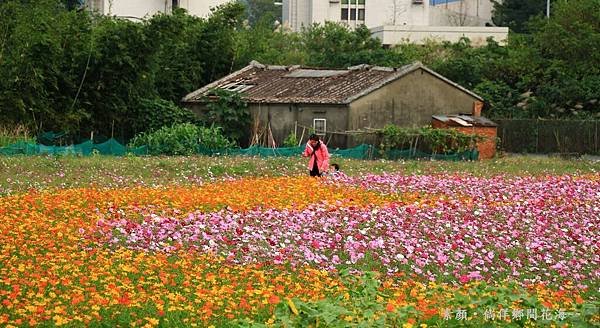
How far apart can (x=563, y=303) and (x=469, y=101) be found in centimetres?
3966

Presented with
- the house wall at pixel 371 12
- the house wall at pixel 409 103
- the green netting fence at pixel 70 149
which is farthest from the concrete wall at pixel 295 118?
the house wall at pixel 371 12

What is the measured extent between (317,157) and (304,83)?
24.3m

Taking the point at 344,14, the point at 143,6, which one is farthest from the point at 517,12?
the point at 143,6

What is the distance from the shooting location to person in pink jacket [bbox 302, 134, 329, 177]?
27297 mm

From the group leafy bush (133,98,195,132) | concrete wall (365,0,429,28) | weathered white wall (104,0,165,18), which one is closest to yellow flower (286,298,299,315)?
leafy bush (133,98,195,132)

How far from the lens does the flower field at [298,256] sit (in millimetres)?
10586

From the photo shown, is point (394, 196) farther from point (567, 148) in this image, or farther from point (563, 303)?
point (567, 148)

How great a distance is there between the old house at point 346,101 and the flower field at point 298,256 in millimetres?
22279

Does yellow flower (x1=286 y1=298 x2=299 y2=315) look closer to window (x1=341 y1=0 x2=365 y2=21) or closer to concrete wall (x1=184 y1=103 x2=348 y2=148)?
concrete wall (x1=184 y1=103 x2=348 y2=148)

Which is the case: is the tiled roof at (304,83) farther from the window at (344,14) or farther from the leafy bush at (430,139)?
the window at (344,14)

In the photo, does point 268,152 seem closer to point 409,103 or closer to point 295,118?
point 295,118

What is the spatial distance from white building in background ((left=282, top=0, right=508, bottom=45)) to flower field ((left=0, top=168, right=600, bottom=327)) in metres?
59.4

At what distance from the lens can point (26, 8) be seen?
1841 inches

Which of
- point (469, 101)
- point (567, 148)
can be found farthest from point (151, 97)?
point (567, 148)
